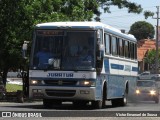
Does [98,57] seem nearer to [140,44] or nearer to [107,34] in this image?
[107,34]

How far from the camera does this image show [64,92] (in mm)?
20641

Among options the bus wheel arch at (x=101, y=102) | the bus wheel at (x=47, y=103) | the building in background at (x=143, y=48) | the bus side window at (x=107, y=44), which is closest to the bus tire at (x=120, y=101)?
the bus wheel arch at (x=101, y=102)

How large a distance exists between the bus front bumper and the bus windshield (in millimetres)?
757

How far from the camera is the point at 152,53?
375 ft

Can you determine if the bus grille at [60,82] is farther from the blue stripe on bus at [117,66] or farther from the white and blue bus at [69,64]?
the blue stripe on bus at [117,66]

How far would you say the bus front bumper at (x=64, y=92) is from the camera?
67.5 ft

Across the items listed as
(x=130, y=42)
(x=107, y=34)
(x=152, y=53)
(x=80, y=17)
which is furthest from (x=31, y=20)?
(x=152, y=53)

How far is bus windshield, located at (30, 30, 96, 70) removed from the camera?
20719 mm

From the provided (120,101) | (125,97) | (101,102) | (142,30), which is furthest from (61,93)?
(142,30)

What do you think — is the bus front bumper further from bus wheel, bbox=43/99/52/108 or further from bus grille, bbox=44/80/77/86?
bus wheel, bbox=43/99/52/108

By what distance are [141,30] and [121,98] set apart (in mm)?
136427

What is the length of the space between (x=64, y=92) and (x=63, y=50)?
161cm

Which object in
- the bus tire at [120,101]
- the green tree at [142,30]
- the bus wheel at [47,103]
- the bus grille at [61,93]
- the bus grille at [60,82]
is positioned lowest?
the bus tire at [120,101]

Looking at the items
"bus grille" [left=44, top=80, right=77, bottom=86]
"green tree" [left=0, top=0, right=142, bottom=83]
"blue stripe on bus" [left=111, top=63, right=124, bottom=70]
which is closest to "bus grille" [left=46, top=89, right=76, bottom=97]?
"bus grille" [left=44, top=80, right=77, bottom=86]
